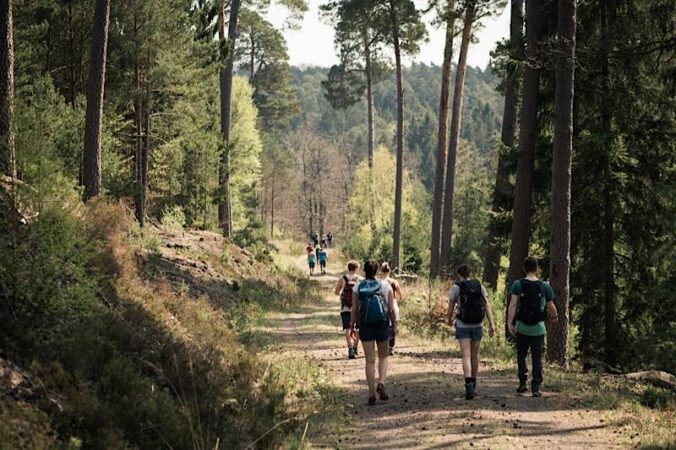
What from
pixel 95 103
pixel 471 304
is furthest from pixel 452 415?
pixel 95 103

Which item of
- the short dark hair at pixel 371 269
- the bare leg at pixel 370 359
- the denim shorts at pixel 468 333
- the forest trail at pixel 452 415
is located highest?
the short dark hair at pixel 371 269

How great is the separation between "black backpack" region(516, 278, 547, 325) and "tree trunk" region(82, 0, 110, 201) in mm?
10495

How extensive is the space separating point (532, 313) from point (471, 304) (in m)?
0.91

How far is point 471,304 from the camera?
9188 mm

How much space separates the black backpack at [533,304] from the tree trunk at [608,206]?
641 cm

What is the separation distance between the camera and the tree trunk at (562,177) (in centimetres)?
1258

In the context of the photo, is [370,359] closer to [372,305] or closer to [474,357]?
[372,305]

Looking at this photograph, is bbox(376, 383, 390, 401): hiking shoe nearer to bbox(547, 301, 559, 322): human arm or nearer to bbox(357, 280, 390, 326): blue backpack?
bbox(357, 280, 390, 326): blue backpack

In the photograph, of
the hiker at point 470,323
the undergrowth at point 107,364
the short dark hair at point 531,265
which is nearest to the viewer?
the undergrowth at point 107,364

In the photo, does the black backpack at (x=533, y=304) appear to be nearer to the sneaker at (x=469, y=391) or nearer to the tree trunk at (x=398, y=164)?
the sneaker at (x=469, y=391)

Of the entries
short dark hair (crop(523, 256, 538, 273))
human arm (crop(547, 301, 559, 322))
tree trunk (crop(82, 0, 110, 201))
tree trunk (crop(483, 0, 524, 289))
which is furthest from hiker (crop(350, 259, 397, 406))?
tree trunk (crop(82, 0, 110, 201))

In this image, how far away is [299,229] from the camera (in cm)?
8794

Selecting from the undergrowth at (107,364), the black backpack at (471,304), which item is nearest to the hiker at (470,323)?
the black backpack at (471,304)

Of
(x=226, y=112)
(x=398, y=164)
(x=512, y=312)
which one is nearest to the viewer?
(x=512, y=312)
